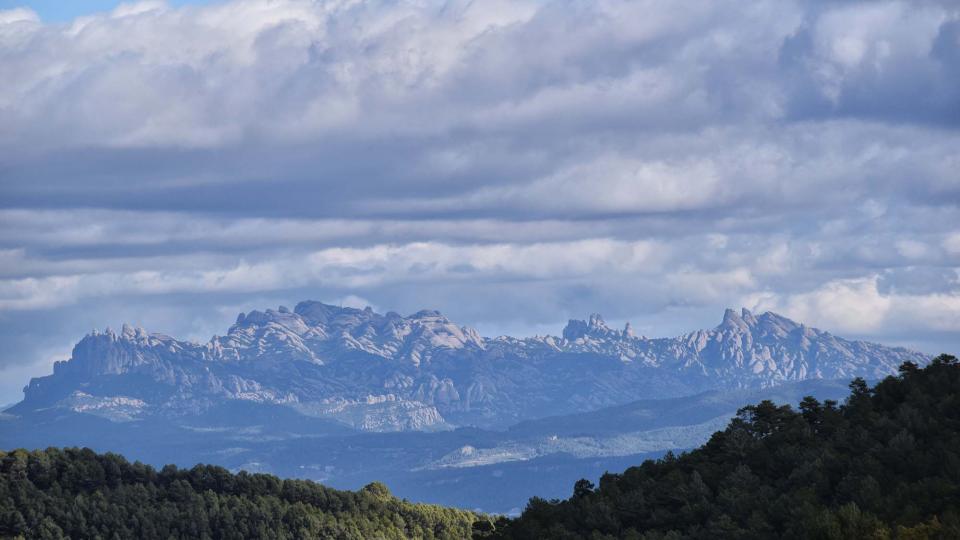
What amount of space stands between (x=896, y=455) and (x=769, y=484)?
61.8ft

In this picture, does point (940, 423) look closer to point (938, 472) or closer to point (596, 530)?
point (938, 472)

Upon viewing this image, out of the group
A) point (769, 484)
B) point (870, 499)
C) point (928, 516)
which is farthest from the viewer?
point (769, 484)

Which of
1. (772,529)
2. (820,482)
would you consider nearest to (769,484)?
(820,482)

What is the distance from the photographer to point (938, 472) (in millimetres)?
177500

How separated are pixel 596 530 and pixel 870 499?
138 feet

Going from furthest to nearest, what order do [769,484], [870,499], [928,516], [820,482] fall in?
1. [769,484]
2. [820,482]
3. [870,499]
4. [928,516]

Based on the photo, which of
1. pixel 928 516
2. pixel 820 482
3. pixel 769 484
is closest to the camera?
pixel 928 516

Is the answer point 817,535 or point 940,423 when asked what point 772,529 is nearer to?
point 817,535

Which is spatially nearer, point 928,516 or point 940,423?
point 928,516

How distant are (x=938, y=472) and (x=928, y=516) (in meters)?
23.8

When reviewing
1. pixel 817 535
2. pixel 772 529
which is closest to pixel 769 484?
pixel 772 529

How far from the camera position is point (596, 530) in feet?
650

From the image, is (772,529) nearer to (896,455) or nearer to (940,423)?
(896,455)

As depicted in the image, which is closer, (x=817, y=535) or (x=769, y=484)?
(x=817, y=535)
